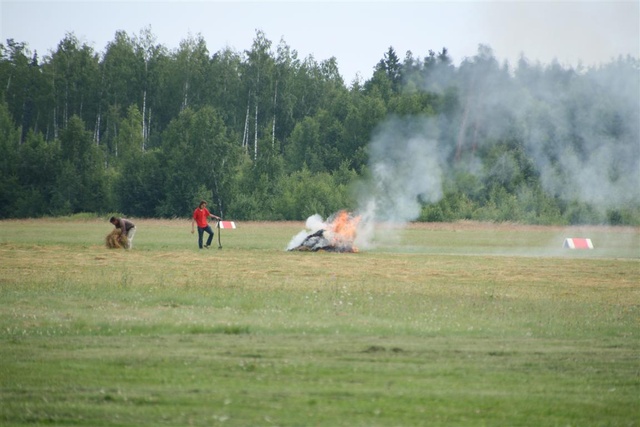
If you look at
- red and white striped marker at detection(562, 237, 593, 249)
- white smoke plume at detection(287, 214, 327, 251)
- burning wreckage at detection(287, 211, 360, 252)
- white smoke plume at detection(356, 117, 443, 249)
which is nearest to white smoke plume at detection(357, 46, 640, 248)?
white smoke plume at detection(356, 117, 443, 249)

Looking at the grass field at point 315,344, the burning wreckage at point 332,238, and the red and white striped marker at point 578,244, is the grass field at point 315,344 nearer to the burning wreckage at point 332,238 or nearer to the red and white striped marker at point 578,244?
the burning wreckage at point 332,238

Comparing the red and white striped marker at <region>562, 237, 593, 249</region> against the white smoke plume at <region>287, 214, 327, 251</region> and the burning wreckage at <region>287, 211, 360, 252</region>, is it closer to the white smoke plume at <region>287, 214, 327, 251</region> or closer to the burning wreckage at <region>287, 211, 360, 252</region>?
the burning wreckage at <region>287, 211, 360, 252</region>

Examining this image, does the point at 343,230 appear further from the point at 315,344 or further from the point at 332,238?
the point at 315,344

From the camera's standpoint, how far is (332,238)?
42.0 m

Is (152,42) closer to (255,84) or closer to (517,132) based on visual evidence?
(255,84)

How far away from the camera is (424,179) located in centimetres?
5281

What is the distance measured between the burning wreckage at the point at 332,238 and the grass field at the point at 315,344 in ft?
26.9

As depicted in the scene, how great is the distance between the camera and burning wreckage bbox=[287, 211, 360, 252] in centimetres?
4178

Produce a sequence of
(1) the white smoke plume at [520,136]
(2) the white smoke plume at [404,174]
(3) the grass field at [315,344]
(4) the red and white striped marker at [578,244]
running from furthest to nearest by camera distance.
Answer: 1. (2) the white smoke plume at [404,174]
2. (4) the red and white striped marker at [578,244]
3. (1) the white smoke plume at [520,136]
4. (3) the grass field at [315,344]

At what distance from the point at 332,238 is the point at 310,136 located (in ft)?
158

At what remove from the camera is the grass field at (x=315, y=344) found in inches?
440

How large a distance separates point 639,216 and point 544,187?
8009 millimetres

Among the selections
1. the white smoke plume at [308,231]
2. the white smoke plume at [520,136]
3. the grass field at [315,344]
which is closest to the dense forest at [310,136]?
the white smoke plume at [520,136]

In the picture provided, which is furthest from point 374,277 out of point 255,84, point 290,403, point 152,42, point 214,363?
point 152,42
